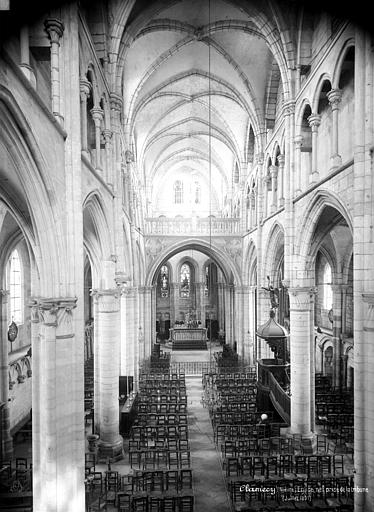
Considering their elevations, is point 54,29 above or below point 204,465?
above

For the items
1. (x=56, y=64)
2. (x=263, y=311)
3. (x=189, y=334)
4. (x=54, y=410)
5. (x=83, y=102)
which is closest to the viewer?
(x=54, y=410)

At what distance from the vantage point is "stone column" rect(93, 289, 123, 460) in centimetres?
1445

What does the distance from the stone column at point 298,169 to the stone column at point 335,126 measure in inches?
120

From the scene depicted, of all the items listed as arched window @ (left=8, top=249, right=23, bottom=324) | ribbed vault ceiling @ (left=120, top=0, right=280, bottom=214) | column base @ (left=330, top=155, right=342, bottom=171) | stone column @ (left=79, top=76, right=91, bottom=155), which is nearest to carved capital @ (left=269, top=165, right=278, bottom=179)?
ribbed vault ceiling @ (left=120, top=0, right=280, bottom=214)

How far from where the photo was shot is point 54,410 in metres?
8.69

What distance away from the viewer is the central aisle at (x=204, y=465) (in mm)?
11734

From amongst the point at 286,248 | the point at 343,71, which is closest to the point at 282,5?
the point at 343,71

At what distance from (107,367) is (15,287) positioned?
24.7ft

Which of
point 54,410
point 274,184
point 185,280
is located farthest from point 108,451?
point 185,280

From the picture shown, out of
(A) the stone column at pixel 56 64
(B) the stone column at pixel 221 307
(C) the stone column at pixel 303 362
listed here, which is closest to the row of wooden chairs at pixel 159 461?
(C) the stone column at pixel 303 362

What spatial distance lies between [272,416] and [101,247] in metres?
10.3

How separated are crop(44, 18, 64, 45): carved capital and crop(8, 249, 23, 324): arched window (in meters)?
12.0

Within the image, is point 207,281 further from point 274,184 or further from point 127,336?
point 274,184

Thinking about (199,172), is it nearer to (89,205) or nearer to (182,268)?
(182,268)
